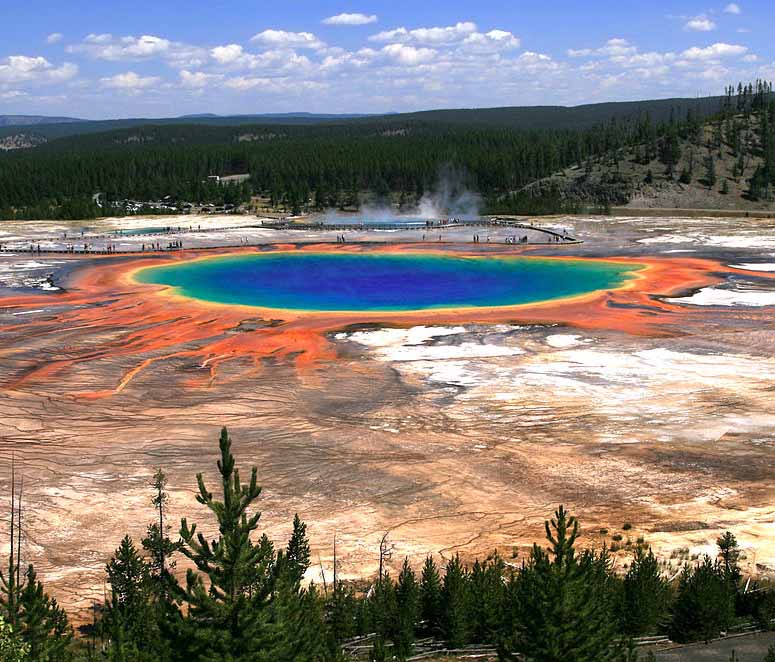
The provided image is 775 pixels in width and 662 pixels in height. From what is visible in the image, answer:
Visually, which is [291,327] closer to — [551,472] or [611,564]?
[551,472]

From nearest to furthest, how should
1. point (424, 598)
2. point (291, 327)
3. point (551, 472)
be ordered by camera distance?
point (424, 598)
point (551, 472)
point (291, 327)

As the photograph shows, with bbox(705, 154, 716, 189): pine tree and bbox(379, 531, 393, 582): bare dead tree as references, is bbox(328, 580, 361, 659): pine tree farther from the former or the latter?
bbox(705, 154, 716, 189): pine tree

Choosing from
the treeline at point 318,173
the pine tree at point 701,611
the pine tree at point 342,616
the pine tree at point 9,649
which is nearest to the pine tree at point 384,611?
the pine tree at point 342,616

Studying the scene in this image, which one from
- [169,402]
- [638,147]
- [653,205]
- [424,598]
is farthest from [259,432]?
[638,147]

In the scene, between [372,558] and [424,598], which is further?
[372,558]

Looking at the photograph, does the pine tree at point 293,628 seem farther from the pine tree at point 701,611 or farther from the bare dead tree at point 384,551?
the pine tree at point 701,611

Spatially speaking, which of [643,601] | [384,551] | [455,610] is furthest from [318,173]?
[643,601]
